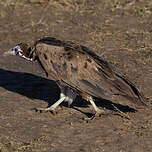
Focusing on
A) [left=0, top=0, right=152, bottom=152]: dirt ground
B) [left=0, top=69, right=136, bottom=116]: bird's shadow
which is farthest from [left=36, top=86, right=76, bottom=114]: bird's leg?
[left=0, top=69, right=136, bottom=116]: bird's shadow

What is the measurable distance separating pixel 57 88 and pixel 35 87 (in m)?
0.41

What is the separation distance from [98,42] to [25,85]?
2.94 meters

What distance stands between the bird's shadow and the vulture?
23.9 inches

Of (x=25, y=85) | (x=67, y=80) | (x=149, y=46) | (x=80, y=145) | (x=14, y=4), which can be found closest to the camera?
(x=80, y=145)

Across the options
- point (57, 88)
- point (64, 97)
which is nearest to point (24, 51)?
point (64, 97)

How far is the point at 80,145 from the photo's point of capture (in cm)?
730

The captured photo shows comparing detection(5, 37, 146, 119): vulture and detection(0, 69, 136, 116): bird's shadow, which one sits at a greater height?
detection(5, 37, 146, 119): vulture

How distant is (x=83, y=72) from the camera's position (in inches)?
324

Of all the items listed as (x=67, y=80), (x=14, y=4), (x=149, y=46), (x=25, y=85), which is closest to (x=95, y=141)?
(x=67, y=80)

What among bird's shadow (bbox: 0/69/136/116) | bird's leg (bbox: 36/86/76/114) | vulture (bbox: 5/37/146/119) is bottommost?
bird's shadow (bbox: 0/69/136/116)

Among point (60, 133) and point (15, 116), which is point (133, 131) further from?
point (15, 116)

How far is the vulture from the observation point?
26.5 ft

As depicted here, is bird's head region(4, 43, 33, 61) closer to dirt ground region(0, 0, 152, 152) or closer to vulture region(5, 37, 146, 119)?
vulture region(5, 37, 146, 119)

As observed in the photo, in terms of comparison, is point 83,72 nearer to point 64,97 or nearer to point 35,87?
point 64,97
